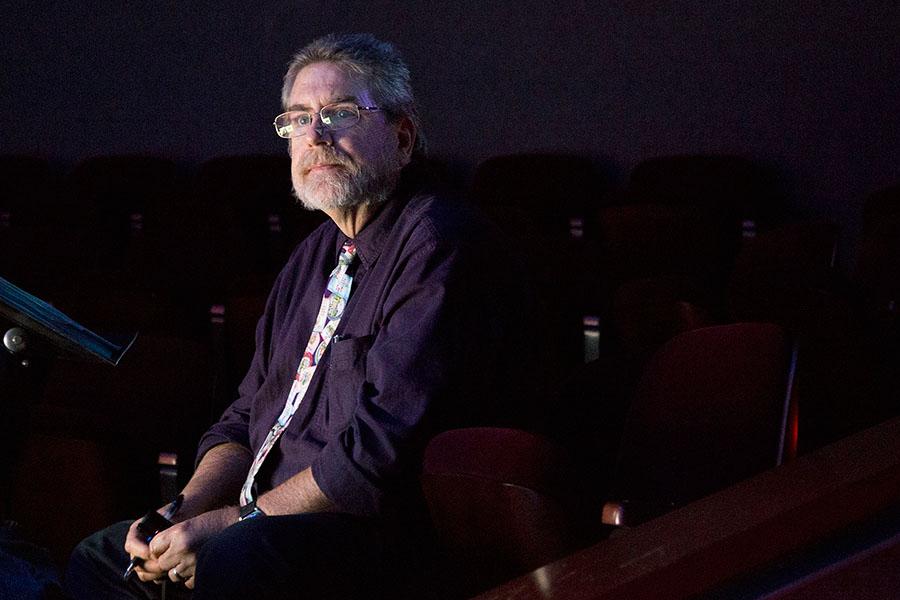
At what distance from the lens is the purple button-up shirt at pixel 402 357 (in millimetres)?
1609

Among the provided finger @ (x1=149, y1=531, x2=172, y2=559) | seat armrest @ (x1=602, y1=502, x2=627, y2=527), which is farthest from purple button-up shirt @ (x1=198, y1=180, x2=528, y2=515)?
seat armrest @ (x1=602, y1=502, x2=627, y2=527)

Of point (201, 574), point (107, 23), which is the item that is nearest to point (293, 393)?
point (201, 574)

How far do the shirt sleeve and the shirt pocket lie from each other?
63 mm

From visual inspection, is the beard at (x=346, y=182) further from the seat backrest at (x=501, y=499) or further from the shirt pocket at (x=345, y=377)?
the seat backrest at (x=501, y=499)

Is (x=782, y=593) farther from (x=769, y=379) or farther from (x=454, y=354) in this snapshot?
(x=454, y=354)

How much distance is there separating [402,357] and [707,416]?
0.47 m

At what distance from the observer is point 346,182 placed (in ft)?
6.19

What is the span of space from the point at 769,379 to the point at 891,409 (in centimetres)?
135

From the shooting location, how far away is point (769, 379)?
1428 millimetres

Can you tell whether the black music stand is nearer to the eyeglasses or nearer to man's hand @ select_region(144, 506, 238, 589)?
man's hand @ select_region(144, 506, 238, 589)

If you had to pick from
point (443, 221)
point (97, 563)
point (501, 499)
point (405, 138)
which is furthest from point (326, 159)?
point (501, 499)

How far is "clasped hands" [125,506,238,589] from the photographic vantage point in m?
1.65

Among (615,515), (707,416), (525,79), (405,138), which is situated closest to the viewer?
(615,515)

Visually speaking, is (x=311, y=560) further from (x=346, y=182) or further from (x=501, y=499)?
(x=346, y=182)
